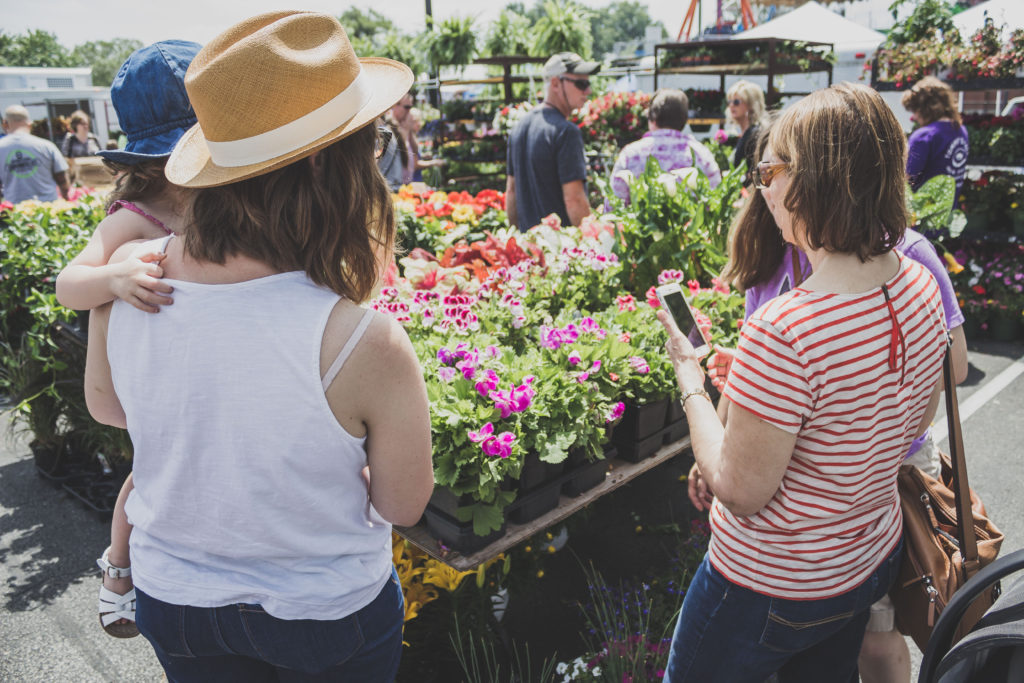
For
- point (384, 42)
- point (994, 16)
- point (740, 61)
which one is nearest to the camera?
point (994, 16)

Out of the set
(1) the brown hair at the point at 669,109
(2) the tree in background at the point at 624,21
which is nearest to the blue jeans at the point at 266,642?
Result: (1) the brown hair at the point at 669,109

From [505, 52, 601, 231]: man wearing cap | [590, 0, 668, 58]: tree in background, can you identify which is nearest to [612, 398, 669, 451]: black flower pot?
[505, 52, 601, 231]: man wearing cap

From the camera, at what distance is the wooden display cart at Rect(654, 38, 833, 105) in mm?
9898

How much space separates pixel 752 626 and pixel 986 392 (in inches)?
170

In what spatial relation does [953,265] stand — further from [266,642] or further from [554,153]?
[266,642]

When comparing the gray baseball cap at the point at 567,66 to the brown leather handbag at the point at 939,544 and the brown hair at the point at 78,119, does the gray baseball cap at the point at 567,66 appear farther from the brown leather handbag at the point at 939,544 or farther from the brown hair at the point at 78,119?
the brown hair at the point at 78,119

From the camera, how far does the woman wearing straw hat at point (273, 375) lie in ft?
3.35

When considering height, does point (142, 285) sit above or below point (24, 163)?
above

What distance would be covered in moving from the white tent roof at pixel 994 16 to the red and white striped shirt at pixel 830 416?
5746mm

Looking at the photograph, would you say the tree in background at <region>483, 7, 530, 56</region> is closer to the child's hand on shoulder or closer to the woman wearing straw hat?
the woman wearing straw hat

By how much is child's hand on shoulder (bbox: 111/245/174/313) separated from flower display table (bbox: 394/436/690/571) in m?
1.07

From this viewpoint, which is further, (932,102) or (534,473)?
(932,102)

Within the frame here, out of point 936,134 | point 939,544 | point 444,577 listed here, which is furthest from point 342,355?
point 936,134

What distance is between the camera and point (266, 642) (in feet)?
3.82
